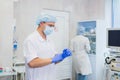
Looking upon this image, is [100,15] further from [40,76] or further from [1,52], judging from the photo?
[40,76]

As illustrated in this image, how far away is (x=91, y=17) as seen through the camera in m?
5.61

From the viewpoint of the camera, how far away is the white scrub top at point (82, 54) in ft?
15.5

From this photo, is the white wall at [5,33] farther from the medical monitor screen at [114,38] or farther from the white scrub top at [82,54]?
the medical monitor screen at [114,38]

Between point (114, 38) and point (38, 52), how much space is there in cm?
260

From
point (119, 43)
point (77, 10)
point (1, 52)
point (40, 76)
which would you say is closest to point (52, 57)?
point (40, 76)

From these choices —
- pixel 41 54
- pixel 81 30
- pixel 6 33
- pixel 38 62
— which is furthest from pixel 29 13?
pixel 38 62

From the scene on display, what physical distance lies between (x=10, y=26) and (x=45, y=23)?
1.25 meters

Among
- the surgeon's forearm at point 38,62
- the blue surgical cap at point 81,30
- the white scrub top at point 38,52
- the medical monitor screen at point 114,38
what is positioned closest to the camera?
the surgeon's forearm at point 38,62

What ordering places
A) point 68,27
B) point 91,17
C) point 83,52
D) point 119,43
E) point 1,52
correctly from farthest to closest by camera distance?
point 91,17 → point 68,27 → point 83,52 → point 119,43 → point 1,52

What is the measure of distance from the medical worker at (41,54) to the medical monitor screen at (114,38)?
2.34 m

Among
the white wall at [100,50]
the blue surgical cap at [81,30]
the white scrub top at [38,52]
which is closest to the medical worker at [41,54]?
the white scrub top at [38,52]

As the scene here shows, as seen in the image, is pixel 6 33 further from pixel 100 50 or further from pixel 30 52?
pixel 100 50

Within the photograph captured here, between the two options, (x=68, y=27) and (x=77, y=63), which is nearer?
(x=77, y=63)

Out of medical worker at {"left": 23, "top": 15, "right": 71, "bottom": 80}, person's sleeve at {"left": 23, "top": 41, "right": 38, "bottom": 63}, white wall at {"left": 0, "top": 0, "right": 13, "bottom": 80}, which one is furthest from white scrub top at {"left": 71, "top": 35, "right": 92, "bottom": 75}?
person's sleeve at {"left": 23, "top": 41, "right": 38, "bottom": 63}
